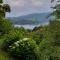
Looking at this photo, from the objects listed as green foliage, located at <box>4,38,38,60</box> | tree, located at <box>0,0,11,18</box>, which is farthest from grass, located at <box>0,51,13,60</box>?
tree, located at <box>0,0,11,18</box>

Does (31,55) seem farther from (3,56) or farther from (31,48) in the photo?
(3,56)

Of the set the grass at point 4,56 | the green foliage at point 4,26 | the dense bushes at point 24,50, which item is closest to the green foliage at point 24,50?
the dense bushes at point 24,50

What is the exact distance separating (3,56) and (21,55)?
1.29 metres

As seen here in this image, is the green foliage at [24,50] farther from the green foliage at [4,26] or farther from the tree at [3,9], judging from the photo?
the green foliage at [4,26]

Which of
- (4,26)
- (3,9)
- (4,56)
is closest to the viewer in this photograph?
(4,56)

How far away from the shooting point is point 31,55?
14797 millimetres

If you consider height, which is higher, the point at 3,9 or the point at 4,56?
the point at 3,9

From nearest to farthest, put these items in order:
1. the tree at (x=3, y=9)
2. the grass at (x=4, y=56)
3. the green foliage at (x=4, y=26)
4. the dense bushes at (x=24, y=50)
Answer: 1. the dense bushes at (x=24, y=50)
2. the grass at (x=4, y=56)
3. the tree at (x=3, y=9)
4. the green foliage at (x=4, y=26)

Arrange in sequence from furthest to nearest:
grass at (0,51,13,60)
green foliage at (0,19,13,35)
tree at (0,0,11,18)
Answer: green foliage at (0,19,13,35) < tree at (0,0,11,18) < grass at (0,51,13,60)

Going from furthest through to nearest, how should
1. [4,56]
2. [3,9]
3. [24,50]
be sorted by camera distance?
[3,9], [4,56], [24,50]

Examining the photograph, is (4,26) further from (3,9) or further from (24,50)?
(24,50)

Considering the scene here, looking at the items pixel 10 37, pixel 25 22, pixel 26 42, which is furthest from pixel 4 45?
pixel 25 22

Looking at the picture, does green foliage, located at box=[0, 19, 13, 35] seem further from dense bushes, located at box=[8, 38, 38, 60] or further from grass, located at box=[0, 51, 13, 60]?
dense bushes, located at box=[8, 38, 38, 60]

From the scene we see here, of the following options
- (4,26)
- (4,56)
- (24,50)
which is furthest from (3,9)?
(24,50)
